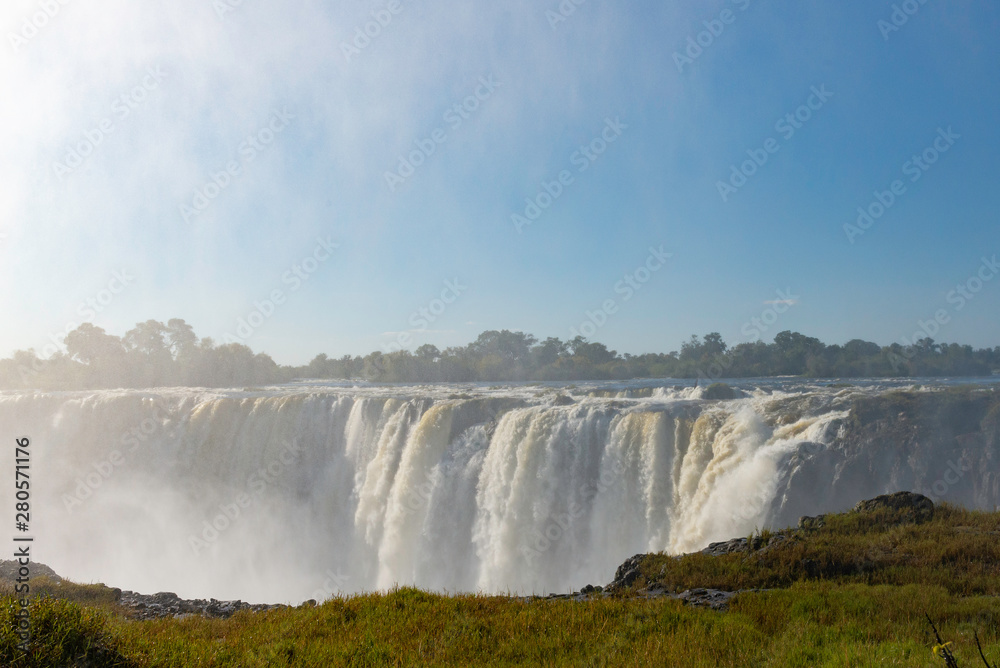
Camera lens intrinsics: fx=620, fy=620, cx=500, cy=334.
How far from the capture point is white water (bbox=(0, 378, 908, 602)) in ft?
54.3

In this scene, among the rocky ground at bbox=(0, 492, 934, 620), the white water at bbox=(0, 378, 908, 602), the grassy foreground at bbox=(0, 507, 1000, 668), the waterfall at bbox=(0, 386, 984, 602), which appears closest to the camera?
the grassy foreground at bbox=(0, 507, 1000, 668)

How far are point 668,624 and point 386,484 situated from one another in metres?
17.7

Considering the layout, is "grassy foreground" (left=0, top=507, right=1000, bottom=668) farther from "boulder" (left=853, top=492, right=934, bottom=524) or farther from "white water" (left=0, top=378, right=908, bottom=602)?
"white water" (left=0, top=378, right=908, bottom=602)

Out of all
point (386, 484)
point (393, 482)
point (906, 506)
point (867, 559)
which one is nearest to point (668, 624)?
point (867, 559)

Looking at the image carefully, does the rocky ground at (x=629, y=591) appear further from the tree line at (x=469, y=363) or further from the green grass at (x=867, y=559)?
the tree line at (x=469, y=363)

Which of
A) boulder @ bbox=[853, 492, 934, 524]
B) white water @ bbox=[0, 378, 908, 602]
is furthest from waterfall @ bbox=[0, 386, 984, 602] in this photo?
boulder @ bbox=[853, 492, 934, 524]

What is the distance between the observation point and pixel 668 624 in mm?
6375

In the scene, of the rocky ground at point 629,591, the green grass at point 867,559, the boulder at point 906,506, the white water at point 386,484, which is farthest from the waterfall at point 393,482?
the green grass at point 867,559

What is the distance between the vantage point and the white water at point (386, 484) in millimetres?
16562

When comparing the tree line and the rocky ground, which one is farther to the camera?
the tree line

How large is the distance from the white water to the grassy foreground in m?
5.83

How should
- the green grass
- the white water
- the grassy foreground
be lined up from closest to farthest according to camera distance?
1. the grassy foreground
2. the green grass
3. the white water

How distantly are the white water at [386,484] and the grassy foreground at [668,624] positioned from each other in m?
5.83

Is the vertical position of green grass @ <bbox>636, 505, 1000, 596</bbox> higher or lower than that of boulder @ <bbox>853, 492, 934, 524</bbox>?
lower
